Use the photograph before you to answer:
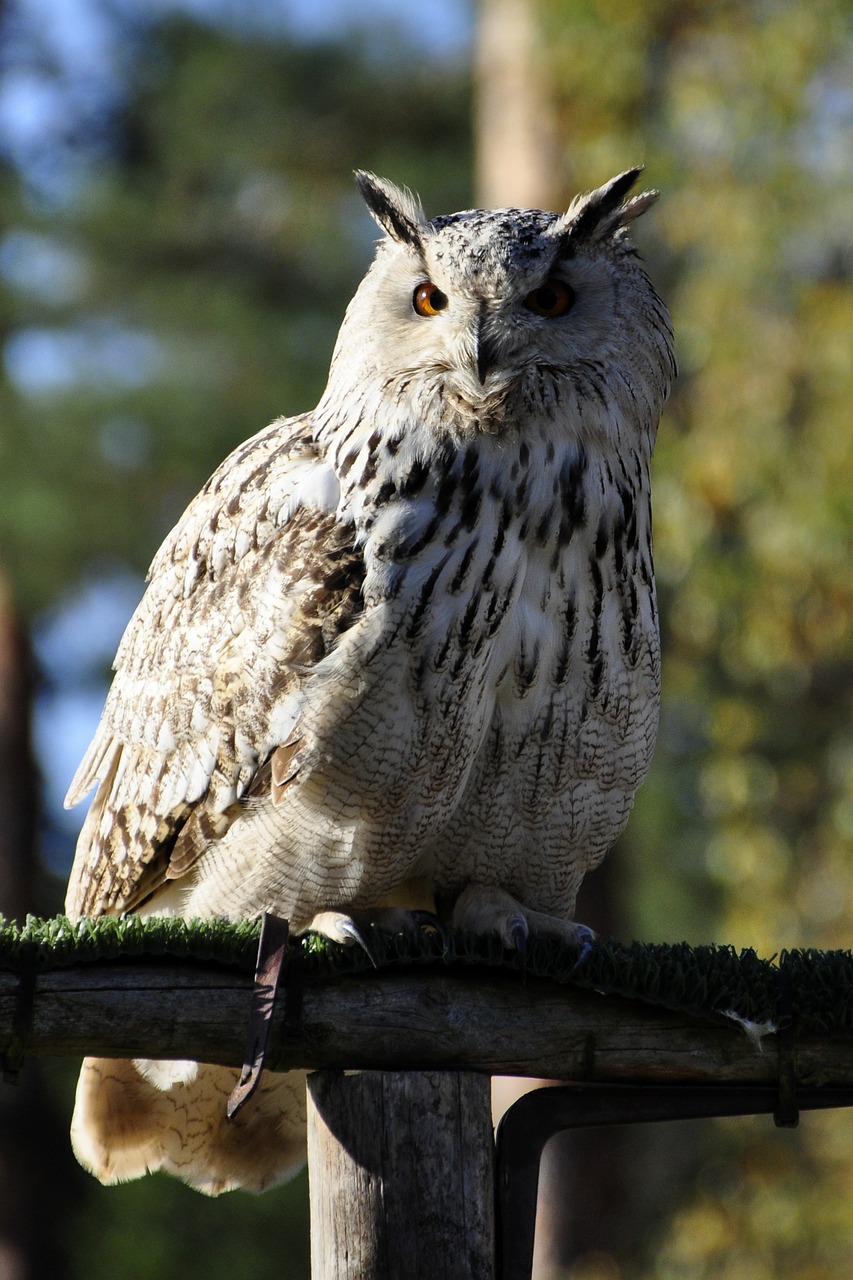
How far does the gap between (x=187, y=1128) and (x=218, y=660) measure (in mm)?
773

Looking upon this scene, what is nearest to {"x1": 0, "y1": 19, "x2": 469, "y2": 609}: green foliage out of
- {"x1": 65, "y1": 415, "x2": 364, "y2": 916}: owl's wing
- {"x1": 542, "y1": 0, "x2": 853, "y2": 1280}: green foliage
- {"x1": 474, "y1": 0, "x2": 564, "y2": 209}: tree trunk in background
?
{"x1": 474, "y1": 0, "x2": 564, "y2": 209}: tree trunk in background

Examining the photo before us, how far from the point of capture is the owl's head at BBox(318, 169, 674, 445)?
2123mm

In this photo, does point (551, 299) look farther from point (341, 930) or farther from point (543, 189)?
point (543, 189)

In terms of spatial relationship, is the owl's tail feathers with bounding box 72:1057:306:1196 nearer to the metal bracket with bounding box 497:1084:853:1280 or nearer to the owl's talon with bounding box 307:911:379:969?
the owl's talon with bounding box 307:911:379:969

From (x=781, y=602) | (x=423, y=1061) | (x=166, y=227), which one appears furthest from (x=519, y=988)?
(x=166, y=227)

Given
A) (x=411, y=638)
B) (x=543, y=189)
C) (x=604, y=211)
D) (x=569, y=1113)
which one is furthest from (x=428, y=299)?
(x=543, y=189)

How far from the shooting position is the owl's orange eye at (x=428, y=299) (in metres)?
2.21

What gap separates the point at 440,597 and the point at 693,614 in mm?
3514

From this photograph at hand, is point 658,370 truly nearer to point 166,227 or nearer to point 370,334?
point 370,334

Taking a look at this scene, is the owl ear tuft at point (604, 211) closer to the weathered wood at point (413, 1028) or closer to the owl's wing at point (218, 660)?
the owl's wing at point (218, 660)

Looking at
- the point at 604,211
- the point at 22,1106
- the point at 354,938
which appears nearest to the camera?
the point at 354,938

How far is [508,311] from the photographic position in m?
2.14

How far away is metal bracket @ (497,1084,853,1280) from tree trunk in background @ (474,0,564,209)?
4516 millimetres

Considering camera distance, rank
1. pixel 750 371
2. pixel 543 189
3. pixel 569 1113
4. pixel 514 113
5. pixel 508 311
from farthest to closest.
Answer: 1. pixel 514 113
2. pixel 543 189
3. pixel 750 371
4. pixel 508 311
5. pixel 569 1113
